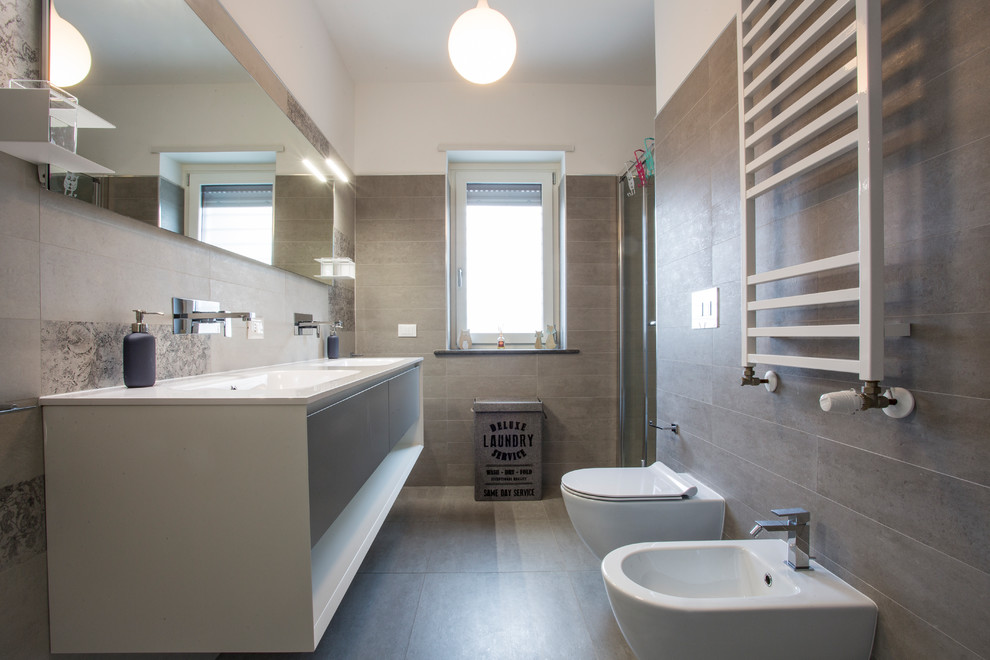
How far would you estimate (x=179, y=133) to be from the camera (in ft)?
4.15

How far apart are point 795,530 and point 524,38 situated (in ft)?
8.77

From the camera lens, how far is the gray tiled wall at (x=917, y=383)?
0.72 m

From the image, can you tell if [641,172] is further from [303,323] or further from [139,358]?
[139,358]

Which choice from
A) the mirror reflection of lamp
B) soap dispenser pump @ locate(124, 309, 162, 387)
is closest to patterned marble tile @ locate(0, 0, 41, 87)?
the mirror reflection of lamp

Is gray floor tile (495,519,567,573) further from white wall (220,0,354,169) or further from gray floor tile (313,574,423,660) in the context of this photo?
white wall (220,0,354,169)

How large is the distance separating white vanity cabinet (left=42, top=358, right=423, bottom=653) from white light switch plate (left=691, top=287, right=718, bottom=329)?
52.0 inches

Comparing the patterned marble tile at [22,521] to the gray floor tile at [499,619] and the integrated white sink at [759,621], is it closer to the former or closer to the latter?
the gray floor tile at [499,619]

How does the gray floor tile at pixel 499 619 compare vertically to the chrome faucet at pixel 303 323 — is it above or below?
below

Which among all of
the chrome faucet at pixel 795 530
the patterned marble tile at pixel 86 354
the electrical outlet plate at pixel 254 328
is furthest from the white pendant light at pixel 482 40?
the chrome faucet at pixel 795 530

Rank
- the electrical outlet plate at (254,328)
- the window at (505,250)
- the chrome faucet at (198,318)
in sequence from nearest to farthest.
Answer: the chrome faucet at (198,318) < the electrical outlet plate at (254,328) < the window at (505,250)

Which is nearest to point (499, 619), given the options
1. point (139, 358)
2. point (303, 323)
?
point (139, 358)

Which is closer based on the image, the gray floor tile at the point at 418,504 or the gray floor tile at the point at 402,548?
the gray floor tile at the point at 402,548

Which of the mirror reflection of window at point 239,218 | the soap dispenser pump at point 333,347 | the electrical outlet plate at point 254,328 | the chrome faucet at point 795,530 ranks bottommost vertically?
the chrome faucet at point 795,530

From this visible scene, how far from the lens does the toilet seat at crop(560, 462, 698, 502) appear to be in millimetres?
1457
